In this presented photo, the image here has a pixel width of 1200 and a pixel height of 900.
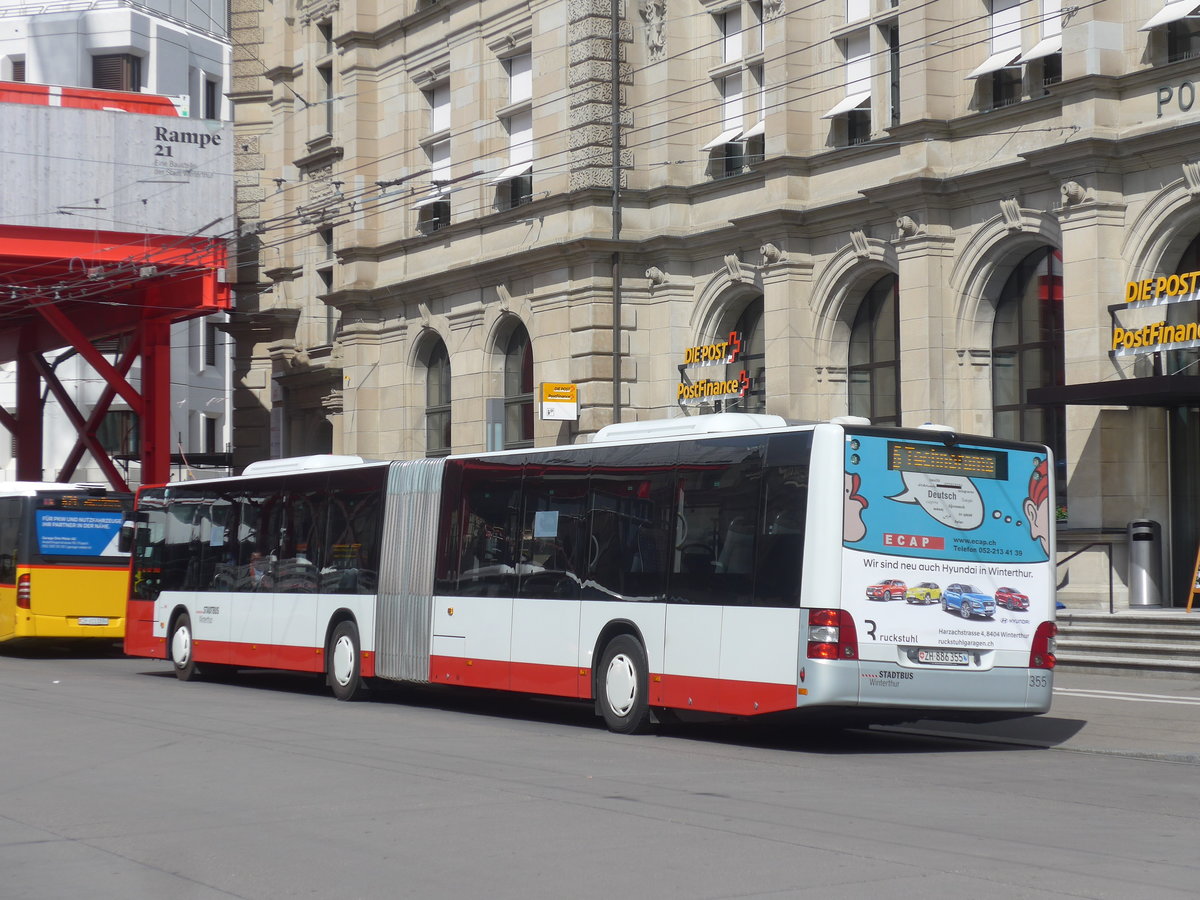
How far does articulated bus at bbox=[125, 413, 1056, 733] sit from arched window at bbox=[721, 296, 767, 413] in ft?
39.6

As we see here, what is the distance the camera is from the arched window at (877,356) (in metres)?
29.7

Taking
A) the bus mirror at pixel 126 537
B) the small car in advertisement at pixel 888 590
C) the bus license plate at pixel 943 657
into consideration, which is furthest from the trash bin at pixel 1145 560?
the bus mirror at pixel 126 537

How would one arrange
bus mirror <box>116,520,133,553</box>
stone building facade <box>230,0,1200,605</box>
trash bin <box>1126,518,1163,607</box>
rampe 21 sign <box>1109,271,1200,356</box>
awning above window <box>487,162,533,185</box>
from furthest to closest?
Answer: awning above window <box>487,162,533,185</box>
bus mirror <box>116,520,133,553</box>
stone building facade <box>230,0,1200,605</box>
trash bin <box>1126,518,1163,607</box>
rampe 21 sign <box>1109,271,1200,356</box>

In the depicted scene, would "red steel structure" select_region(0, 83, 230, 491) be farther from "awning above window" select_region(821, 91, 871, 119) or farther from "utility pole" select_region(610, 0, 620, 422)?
"awning above window" select_region(821, 91, 871, 119)

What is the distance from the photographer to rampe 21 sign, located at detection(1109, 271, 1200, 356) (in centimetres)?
2359

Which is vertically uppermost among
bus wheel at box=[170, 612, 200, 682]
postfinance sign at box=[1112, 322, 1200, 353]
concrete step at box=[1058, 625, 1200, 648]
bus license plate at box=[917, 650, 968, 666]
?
postfinance sign at box=[1112, 322, 1200, 353]

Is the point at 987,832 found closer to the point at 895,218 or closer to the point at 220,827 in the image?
the point at 220,827

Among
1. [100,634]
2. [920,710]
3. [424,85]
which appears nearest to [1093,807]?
[920,710]

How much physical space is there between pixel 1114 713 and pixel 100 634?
57.5 feet

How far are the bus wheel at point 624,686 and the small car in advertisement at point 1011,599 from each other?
3.23 m

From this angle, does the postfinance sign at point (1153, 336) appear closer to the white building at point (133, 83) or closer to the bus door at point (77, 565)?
the bus door at point (77, 565)

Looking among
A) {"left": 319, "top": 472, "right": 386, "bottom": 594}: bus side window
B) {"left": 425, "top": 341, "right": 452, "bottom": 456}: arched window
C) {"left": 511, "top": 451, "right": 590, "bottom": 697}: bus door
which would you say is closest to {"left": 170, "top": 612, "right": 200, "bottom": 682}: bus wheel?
{"left": 319, "top": 472, "right": 386, "bottom": 594}: bus side window

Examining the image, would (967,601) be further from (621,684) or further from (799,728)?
(621,684)

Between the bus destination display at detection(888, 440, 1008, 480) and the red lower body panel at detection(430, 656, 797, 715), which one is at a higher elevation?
the bus destination display at detection(888, 440, 1008, 480)
